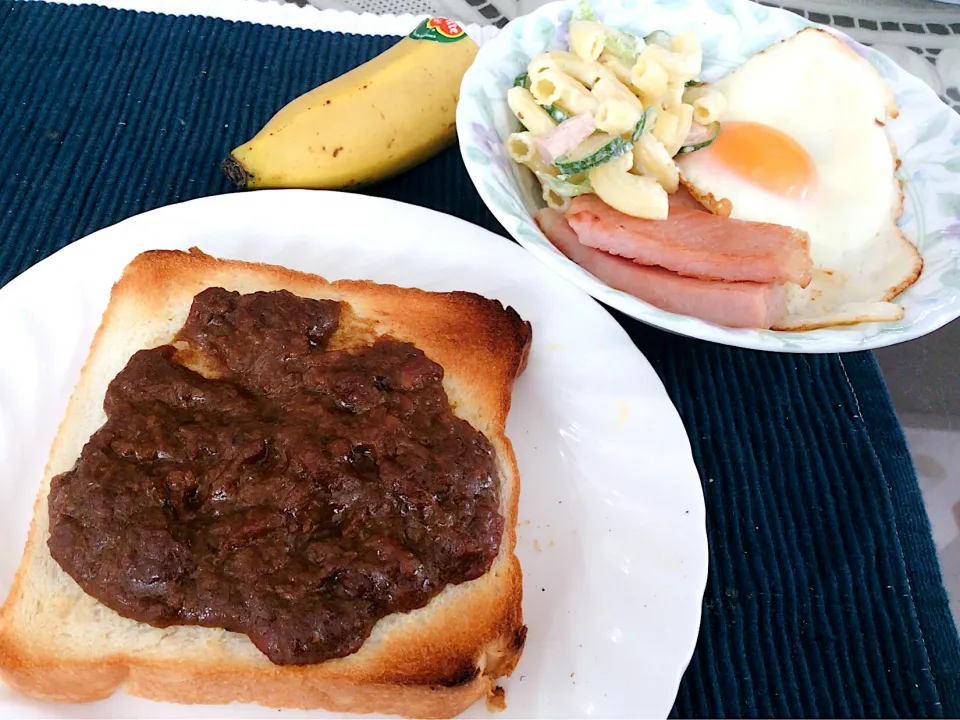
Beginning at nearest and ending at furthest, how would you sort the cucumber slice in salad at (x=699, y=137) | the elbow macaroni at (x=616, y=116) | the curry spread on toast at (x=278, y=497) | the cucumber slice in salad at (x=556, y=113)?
the curry spread on toast at (x=278, y=497) < the elbow macaroni at (x=616, y=116) < the cucumber slice in salad at (x=556, y=113) < the cucumber slice in salad at (x=699, y=137)

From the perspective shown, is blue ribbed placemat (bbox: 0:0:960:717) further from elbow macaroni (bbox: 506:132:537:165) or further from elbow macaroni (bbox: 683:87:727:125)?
elbow macaroni (bbox: 683:87:727:125)

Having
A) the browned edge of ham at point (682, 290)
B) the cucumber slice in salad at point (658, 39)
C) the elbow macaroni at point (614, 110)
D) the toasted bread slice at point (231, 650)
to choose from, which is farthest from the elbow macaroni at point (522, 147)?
the toasted bread slice at point (231, 650)

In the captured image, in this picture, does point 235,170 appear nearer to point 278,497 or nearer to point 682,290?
point 278,497

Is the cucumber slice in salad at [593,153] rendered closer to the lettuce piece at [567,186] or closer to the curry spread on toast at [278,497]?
the lettuce piece at [567,186]

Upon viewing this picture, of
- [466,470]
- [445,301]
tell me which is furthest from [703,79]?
[466,470]

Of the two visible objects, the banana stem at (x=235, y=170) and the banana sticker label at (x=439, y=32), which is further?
the banana sticker label at (x=439, y=32)

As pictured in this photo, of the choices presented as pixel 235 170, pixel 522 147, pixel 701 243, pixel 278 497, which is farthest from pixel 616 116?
pixel 278 497

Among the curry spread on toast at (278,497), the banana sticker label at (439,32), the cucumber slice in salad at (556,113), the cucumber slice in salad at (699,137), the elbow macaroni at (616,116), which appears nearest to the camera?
the curry spread on toast at (278,497)
